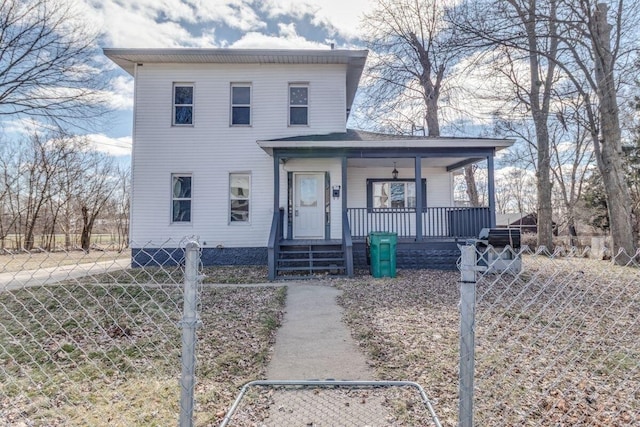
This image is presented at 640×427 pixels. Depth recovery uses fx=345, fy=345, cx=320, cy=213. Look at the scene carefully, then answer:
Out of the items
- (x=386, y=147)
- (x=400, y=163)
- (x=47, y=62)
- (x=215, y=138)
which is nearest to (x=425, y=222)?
(x=400, y=163)

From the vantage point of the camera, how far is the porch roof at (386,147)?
9492 mm

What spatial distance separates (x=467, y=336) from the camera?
1.78 metres

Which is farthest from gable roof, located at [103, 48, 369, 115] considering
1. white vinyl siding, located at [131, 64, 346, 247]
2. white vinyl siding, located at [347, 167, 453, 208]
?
white vinyl siding, located at [347, 167, 453, 208]

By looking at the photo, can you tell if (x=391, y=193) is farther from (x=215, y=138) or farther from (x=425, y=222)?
(x=215, y=138)

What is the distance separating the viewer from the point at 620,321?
17.8ft

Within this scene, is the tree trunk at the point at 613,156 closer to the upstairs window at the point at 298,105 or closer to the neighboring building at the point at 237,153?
the neighboring building at the point at 237,153

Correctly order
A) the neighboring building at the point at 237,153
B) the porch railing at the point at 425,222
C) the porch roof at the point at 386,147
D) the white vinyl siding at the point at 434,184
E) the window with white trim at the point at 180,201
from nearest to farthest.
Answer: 1. the porch roof at the point at 386,147
2. the porch railing at the point at 425,222
3. the neighboring building at the point at 237,153
4. the window with white trim at the point at 180,201
5. the white vinyl siding at the point at 434,184

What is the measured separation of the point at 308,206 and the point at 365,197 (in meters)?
2.46

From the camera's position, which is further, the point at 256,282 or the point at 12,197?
the point at 12,197

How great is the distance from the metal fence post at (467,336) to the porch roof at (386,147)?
8.00m

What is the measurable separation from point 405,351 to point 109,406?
2.92 m

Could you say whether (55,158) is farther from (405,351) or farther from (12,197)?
(405,351)

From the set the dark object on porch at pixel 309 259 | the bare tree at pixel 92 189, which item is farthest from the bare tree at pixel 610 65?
the bare tree at pixel 92 189

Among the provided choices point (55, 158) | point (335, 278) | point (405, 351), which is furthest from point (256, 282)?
point (55, 158)
